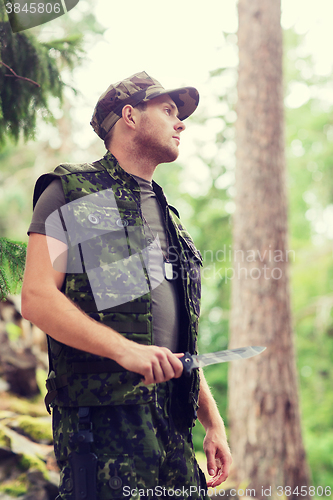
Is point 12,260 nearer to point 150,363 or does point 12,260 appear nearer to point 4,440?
point 150,363

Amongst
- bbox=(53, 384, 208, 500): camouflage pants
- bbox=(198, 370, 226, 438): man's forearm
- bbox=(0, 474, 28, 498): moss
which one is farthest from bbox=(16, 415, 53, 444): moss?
bbox=(53, 384, 208, 500): camouflage pants

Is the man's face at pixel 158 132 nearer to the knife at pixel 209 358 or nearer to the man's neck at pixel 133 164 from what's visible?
the man's neck at pixel 133 164

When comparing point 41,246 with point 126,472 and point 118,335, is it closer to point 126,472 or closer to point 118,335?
point 118,335

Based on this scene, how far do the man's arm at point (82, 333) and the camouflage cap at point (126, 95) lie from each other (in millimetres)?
1109

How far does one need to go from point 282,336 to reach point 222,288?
621cm

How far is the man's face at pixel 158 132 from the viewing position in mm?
2188

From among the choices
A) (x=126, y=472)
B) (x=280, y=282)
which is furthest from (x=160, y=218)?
(x=280, y=282)

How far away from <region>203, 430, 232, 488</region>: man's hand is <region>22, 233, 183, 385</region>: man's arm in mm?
833

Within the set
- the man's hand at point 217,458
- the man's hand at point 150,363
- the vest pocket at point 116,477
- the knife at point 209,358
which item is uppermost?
the man's hand at point 150,363

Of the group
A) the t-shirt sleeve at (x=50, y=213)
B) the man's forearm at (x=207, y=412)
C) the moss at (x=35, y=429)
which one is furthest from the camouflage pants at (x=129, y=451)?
the moss at (x=35, y=429)

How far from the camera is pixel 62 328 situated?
4.90ft

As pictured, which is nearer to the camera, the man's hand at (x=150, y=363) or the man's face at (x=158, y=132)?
the man's hand at (x=150, y=363)

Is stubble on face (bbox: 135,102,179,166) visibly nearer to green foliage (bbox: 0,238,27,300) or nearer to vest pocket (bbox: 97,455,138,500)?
green foliage (bbox: 0,238,27,300)

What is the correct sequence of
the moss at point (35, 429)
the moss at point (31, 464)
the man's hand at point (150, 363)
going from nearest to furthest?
the man's hand at point (150, 363)
the moss at point (31, 464)
the moss at point (35, 429)
